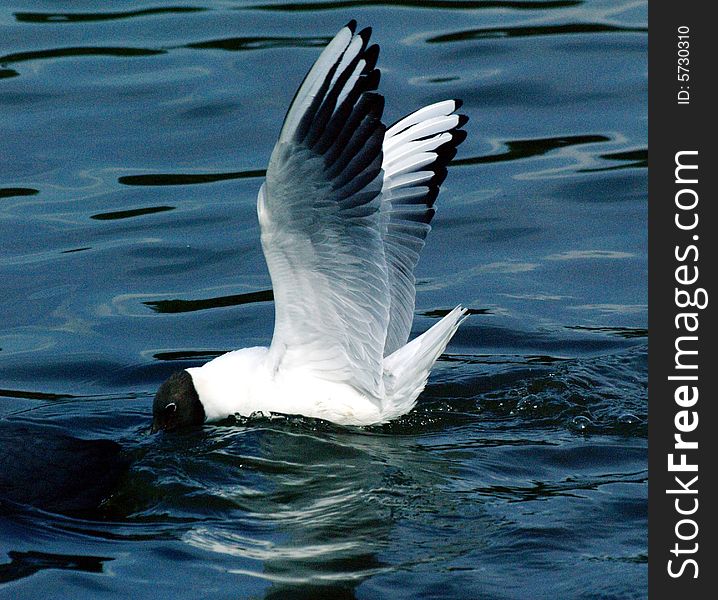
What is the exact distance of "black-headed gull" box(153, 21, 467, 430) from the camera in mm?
5758

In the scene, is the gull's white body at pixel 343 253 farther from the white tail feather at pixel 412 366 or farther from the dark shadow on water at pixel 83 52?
the dark shadow on water at pixel 83 52

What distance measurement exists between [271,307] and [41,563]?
3.45 metres

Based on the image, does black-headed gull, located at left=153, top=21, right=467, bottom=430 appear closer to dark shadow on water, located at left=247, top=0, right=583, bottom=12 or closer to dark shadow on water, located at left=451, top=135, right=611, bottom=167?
dark shadow on water, located at left=451, top=135, right=611, bottom=167

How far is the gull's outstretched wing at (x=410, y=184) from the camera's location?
7.30 metres

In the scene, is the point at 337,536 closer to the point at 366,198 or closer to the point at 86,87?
the point at 366,198

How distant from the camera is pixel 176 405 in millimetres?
6852

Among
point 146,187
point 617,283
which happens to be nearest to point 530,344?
point 617,283

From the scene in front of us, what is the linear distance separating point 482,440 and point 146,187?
4630 millimetres

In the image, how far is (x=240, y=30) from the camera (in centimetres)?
1295

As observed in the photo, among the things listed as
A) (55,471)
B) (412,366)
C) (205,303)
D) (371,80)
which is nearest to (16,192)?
(205,303)

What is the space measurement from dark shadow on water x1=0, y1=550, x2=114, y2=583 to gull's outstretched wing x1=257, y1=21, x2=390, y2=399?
1587 mm

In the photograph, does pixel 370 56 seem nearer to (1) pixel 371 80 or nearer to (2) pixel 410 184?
(1) pixel 371 80

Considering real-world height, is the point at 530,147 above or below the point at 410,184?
above

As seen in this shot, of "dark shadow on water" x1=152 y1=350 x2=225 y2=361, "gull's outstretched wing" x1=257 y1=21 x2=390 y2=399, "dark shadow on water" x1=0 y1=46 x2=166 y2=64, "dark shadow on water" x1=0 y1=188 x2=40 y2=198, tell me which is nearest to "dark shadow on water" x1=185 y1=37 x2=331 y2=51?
"dark shadow on water" x1=0 y1=46 x2=166 y2=64
